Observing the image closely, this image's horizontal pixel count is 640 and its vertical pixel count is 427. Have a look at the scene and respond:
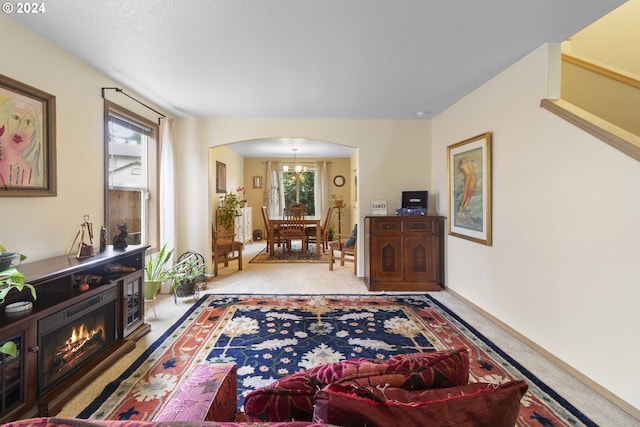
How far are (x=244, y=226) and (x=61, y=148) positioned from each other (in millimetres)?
5355

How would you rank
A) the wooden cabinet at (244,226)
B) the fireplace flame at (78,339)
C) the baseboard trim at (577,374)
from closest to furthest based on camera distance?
the baseboard trim at (577,374) → the fireplace flame at (78,339) → the wooden cabinet at (244,226)

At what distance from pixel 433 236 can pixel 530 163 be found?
177 centimetres

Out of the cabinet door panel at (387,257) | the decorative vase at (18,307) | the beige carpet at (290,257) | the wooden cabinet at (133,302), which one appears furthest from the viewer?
the beige carpet at (290,257)

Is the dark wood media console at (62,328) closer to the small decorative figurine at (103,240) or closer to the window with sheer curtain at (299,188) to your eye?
the small decorative figurine at (103,240)

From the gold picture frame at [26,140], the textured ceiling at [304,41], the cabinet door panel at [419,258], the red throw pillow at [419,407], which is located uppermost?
the textured ceiling at [304,41]

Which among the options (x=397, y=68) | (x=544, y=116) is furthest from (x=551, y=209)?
(x=397, y=68)

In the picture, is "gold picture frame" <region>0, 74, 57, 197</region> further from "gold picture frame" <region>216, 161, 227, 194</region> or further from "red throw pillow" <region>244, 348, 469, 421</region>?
"gold picture frame" <region>216, 161, 227, 194</region>

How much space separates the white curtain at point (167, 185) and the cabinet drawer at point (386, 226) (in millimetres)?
2721

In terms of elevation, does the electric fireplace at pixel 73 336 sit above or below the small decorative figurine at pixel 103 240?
below

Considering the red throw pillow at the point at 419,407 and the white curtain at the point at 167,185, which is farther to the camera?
the white curtain at the point at 167,185

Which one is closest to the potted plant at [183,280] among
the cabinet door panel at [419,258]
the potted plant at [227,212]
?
the potted plant at [227,212]

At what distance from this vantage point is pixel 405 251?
417 centimetres

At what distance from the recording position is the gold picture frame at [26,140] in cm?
198

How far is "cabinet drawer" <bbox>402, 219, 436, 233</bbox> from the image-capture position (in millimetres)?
4146
